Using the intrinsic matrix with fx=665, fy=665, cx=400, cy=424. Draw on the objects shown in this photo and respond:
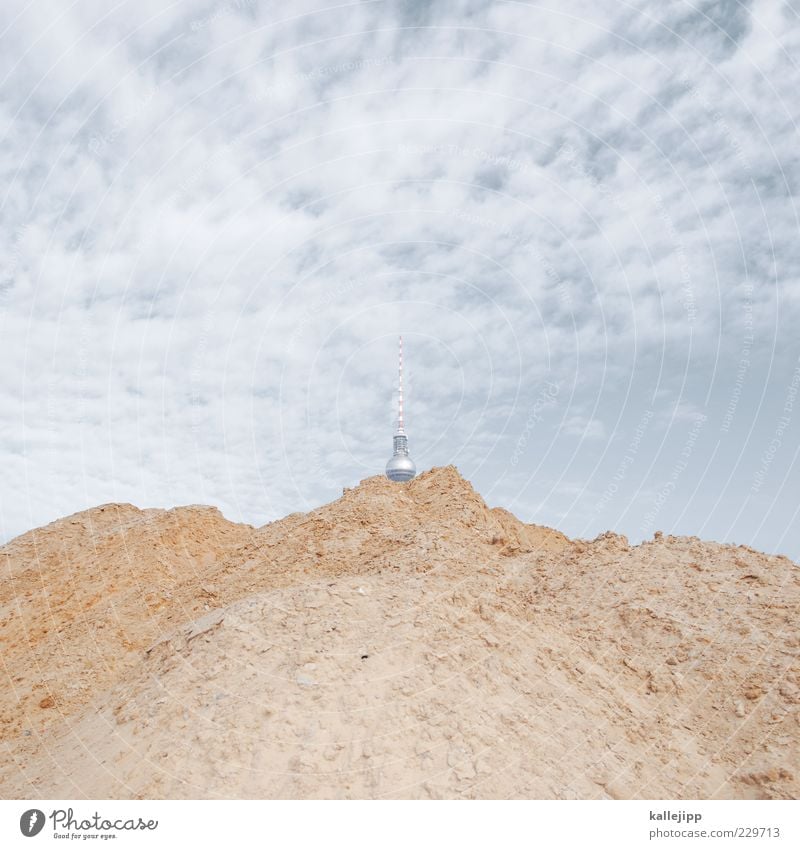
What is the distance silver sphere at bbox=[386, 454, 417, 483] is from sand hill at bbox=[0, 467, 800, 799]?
351ft

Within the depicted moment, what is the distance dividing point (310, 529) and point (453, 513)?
630 cm

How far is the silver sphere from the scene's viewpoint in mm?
136875

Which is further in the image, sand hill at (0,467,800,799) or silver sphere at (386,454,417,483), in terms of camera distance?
silver sphere at (386,454,417,483)
